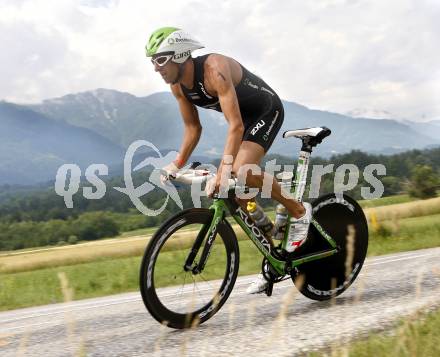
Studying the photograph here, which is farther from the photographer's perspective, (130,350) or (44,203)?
(44,203)

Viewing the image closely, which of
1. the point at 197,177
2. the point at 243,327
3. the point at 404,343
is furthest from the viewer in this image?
the point at 197,177

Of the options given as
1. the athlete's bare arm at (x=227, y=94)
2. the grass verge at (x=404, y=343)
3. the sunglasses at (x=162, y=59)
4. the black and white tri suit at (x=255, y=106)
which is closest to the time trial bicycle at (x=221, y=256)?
the black and white tri suit at (x=255, y=106)

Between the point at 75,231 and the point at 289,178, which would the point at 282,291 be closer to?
the point at 289,178

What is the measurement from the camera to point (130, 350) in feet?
12.7

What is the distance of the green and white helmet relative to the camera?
449 centimetres

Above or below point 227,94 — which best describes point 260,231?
below

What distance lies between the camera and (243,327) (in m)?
4.28

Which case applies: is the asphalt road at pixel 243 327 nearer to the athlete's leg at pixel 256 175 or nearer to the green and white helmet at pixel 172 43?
the athlete's leg at pixel 256 175

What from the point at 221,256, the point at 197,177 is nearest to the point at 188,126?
the point at 197,177

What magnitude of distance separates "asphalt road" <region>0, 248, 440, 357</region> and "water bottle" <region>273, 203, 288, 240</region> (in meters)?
0.66

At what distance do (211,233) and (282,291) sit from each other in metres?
1.76

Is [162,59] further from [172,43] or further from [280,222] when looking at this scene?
[280,222]

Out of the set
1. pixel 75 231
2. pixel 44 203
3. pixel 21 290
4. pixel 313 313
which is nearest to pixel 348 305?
pixel 313 313

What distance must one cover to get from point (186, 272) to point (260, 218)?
91 cm
